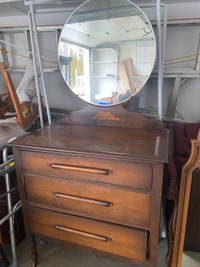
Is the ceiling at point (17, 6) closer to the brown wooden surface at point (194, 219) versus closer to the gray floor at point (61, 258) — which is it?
the brown wooden surface at point (194, 219)

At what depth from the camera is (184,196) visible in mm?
878

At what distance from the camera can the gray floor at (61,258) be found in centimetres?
126

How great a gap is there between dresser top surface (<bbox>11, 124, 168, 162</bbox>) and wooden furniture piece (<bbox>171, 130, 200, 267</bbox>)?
11 cm

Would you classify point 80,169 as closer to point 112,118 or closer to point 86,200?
point 86,200

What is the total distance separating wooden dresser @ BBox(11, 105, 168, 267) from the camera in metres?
0.84

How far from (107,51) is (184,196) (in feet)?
2.88

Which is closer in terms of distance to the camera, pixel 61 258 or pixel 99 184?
pixel 99 184

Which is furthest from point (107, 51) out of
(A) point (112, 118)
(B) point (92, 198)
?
(B) point (92, 198)

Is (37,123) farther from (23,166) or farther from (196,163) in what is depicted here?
(196,163)

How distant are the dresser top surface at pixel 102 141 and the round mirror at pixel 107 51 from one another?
0.21 metres

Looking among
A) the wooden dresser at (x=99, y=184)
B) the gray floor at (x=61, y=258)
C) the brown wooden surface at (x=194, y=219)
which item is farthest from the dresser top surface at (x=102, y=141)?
the gray floor at (x=61, y=258)

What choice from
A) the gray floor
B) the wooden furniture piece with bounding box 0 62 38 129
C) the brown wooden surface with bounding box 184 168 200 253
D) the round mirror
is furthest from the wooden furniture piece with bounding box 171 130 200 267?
the wooden furniture piece with bounding box 0 62 38 129

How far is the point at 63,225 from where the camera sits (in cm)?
106

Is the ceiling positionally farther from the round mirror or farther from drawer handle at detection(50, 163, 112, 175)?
drawer handle at detection(50, 163, 112, 175)
